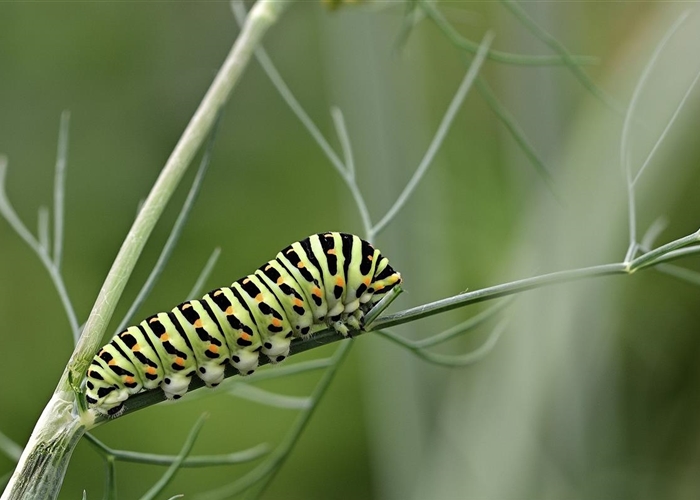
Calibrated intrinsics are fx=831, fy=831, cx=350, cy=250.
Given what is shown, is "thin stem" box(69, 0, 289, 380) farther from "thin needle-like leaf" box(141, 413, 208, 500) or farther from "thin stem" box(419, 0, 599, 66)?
"thin stem" box(419, 0, 599, 66)

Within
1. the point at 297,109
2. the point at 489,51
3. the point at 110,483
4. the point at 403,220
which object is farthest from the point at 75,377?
the point at 403,220

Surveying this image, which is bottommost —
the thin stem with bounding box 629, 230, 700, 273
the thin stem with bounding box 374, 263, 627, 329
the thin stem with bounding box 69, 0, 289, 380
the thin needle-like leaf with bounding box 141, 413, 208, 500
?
the thin needle-like leaf with bounding box 141, 413, 208, 500

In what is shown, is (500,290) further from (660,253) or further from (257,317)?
(257,317)

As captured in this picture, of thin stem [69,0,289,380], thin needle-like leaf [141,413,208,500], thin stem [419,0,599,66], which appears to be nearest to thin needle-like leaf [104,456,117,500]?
thin needle-like leaf [141,413,208,500]

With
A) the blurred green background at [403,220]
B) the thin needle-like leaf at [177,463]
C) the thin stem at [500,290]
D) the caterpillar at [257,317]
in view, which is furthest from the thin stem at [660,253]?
the blurred green background at [403,220]

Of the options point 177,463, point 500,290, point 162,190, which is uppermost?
point 162,190

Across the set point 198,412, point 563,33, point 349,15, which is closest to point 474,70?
point 349,15
